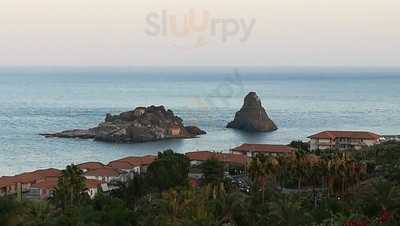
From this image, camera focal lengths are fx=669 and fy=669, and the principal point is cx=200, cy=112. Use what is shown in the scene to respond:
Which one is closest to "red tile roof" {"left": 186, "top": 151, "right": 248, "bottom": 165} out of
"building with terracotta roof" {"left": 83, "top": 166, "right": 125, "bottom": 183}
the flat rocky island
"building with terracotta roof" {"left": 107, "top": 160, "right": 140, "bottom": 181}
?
"building with terracotta roof" {"left": 107, "top": 160, "right": 140, "bottom": 181}

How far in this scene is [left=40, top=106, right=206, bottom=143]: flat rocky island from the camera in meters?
59.7

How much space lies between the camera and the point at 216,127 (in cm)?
7075

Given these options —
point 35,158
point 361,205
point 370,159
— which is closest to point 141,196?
point 361,205

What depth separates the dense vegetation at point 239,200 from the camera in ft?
51.6

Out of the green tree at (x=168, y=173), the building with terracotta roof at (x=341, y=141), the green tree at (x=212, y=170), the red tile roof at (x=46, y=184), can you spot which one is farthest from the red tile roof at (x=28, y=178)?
the building with terracotta roof at (x=341, y=141)

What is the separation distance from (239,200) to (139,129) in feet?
140

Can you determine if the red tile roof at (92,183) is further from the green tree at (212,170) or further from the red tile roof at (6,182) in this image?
the green tree at (212,170)

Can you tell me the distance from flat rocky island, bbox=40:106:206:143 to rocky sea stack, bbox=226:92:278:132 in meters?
5.41

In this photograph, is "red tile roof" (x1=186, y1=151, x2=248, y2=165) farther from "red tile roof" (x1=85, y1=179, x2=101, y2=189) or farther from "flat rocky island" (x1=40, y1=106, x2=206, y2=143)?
"flat rocky island" (x1=40, y1=106, x2=206, y2=143)

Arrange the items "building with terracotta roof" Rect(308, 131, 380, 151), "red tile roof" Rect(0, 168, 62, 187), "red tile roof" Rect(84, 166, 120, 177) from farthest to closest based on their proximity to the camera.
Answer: "building with terracotta roof" Rect(308, 131, 380, 151), "red tile roof" Rect(84, 166, 120, 177), "red tile roof" Rect(0, 168, 62, 187)

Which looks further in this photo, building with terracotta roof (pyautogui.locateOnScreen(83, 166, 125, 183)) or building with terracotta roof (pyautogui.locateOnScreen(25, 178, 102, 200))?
building with terracotta roof (pyautogui.locateOnScreen(83, 166, 125, 183))

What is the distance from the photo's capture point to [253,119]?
→ 68.4 meters

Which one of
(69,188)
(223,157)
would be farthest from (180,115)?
(69,188)

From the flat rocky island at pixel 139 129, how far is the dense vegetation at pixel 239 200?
31303 millimetres
